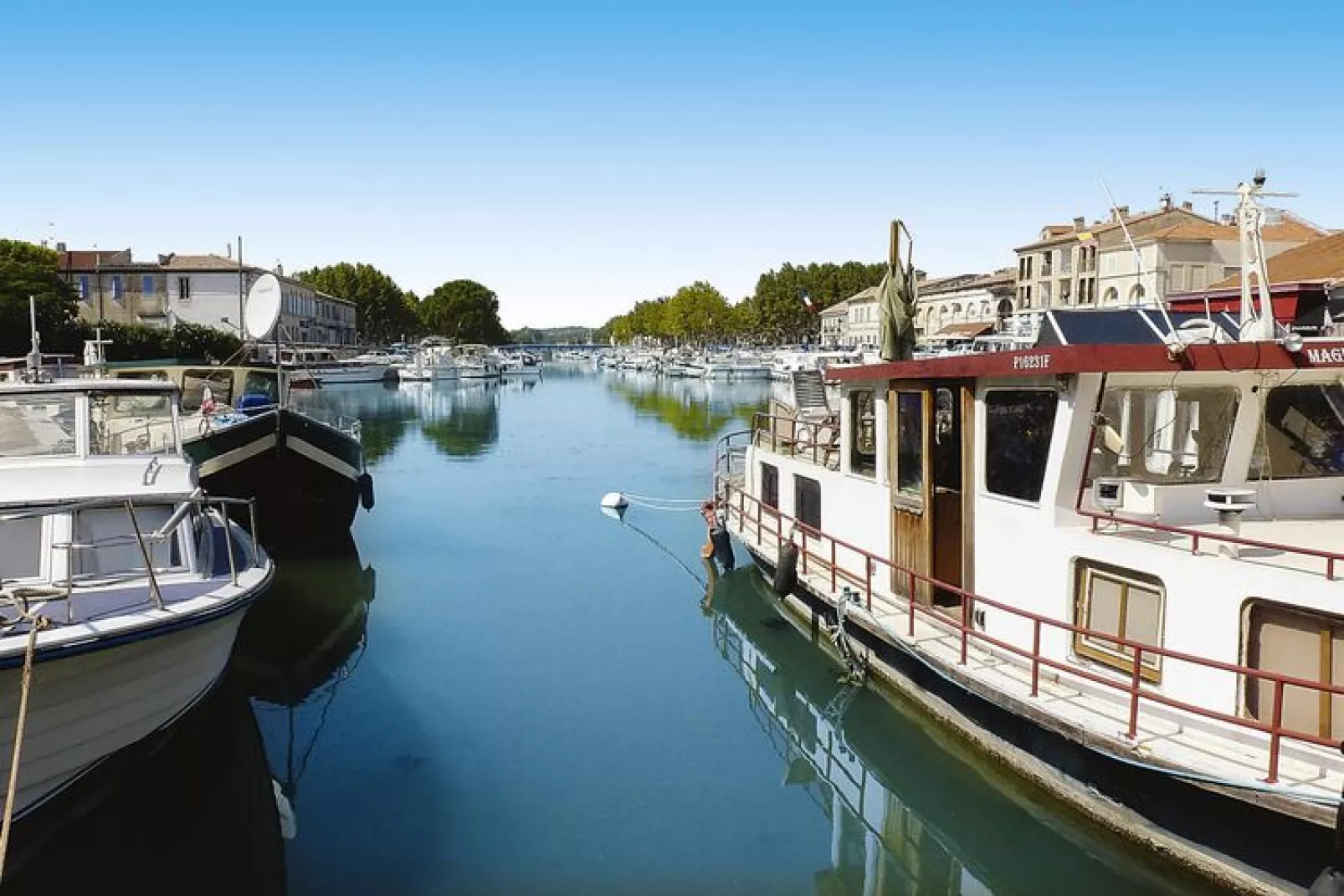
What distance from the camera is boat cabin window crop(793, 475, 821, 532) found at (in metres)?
16.7

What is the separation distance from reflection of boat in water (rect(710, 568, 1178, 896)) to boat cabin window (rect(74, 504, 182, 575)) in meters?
8.20

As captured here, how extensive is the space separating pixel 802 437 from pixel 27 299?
66353 millimetres

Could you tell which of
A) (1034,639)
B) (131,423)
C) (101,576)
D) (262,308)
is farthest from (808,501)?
(262,308)

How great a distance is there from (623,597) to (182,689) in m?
10.4

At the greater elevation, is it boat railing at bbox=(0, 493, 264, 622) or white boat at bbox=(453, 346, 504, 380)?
white boat at bbox=(453, 346, 504, 380)

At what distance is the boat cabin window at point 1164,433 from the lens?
1032 centimetres

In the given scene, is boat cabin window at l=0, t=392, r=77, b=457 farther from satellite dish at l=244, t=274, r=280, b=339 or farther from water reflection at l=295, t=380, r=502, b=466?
water reflection at l=295, t=380, r=502, b=466

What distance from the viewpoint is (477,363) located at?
118 meters

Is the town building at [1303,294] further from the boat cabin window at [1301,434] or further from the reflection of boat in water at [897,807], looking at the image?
the reflection of boat in water at [897,807]

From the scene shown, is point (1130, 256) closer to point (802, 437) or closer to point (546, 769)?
point (802, 437)

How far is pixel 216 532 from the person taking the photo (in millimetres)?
15125

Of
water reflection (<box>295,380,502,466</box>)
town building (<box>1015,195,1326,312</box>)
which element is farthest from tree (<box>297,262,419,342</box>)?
town building (<box>1015,195,1326,312</box>)

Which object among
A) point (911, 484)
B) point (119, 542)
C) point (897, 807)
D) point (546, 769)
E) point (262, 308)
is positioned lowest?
point (897, 807)

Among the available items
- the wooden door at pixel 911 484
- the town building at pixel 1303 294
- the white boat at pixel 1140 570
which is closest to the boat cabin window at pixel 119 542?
the white boat at pixel 1140 570
